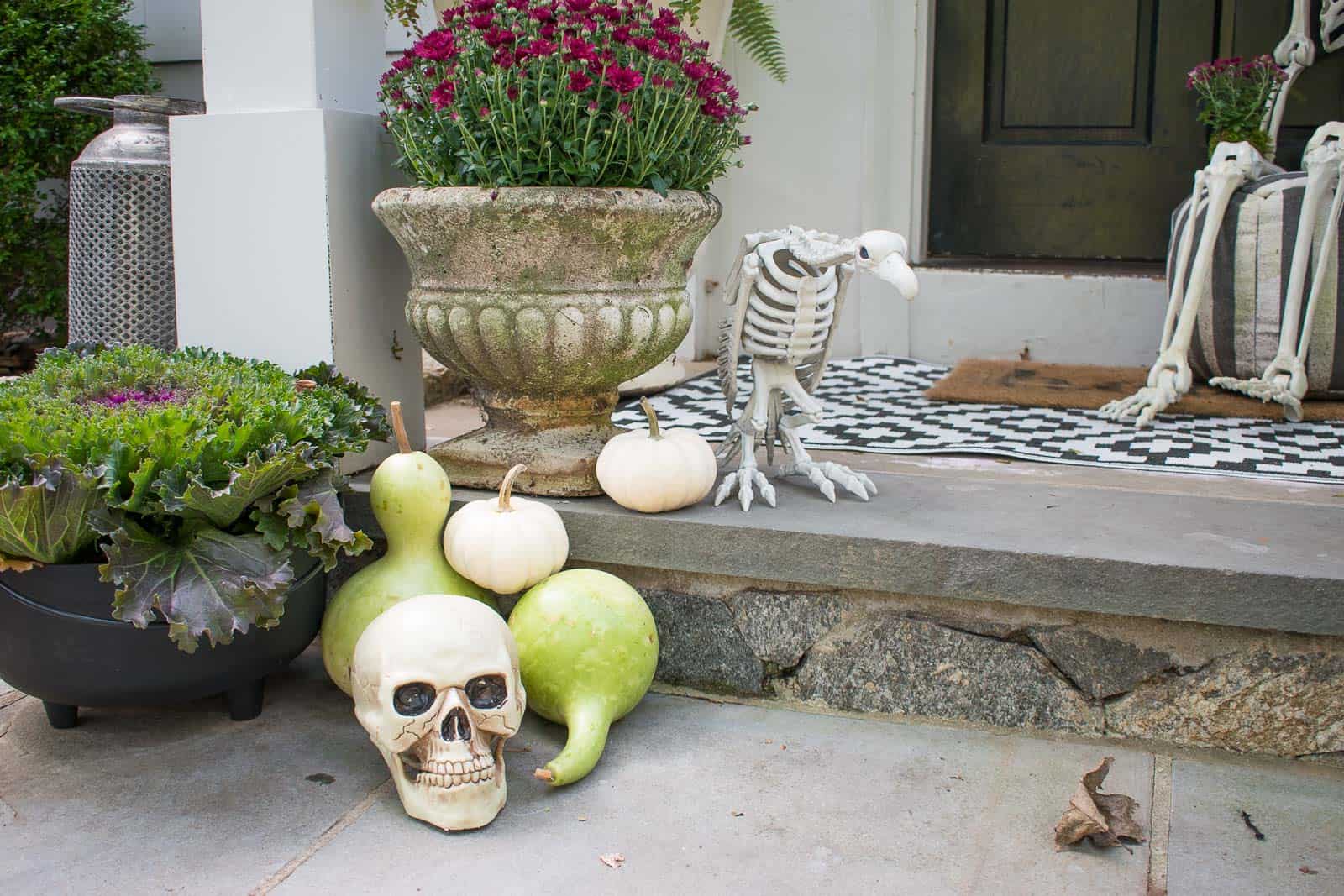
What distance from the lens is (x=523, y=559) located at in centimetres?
216

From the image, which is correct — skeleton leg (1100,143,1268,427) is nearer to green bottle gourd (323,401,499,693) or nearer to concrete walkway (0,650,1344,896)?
concrete walkway (0,650,1344,896)

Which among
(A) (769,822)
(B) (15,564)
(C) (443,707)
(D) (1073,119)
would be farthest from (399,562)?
(D) (1073,119)

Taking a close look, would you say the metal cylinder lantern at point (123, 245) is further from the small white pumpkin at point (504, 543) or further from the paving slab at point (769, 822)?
the paving slab at point (769, 822)

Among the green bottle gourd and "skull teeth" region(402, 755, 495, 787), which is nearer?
"skull teeth" region(402, 755, 495, 787)

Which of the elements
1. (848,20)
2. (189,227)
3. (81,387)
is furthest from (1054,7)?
(81,387)

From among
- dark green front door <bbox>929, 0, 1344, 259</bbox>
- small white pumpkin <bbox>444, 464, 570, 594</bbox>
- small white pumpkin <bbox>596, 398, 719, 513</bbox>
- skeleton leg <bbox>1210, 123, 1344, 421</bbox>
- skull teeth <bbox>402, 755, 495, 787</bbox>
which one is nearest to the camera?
skull teeth <bbox>402, 755, 495, 787</bbox>

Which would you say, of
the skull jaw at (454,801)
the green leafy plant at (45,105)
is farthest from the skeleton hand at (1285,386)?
the green leafy plant at (45,105)

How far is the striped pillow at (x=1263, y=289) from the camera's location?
3424 mm

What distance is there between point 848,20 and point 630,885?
3.55 metres

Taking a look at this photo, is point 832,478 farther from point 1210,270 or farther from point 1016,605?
point 1210,270

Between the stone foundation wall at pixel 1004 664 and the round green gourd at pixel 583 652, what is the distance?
22 cm

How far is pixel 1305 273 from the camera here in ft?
11.0

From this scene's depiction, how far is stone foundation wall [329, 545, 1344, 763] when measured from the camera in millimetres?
1997

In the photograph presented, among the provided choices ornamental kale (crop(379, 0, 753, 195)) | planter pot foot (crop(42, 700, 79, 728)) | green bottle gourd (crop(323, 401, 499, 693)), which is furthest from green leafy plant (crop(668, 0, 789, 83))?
planter pot foot (crop(42, 700, 79, 728))
